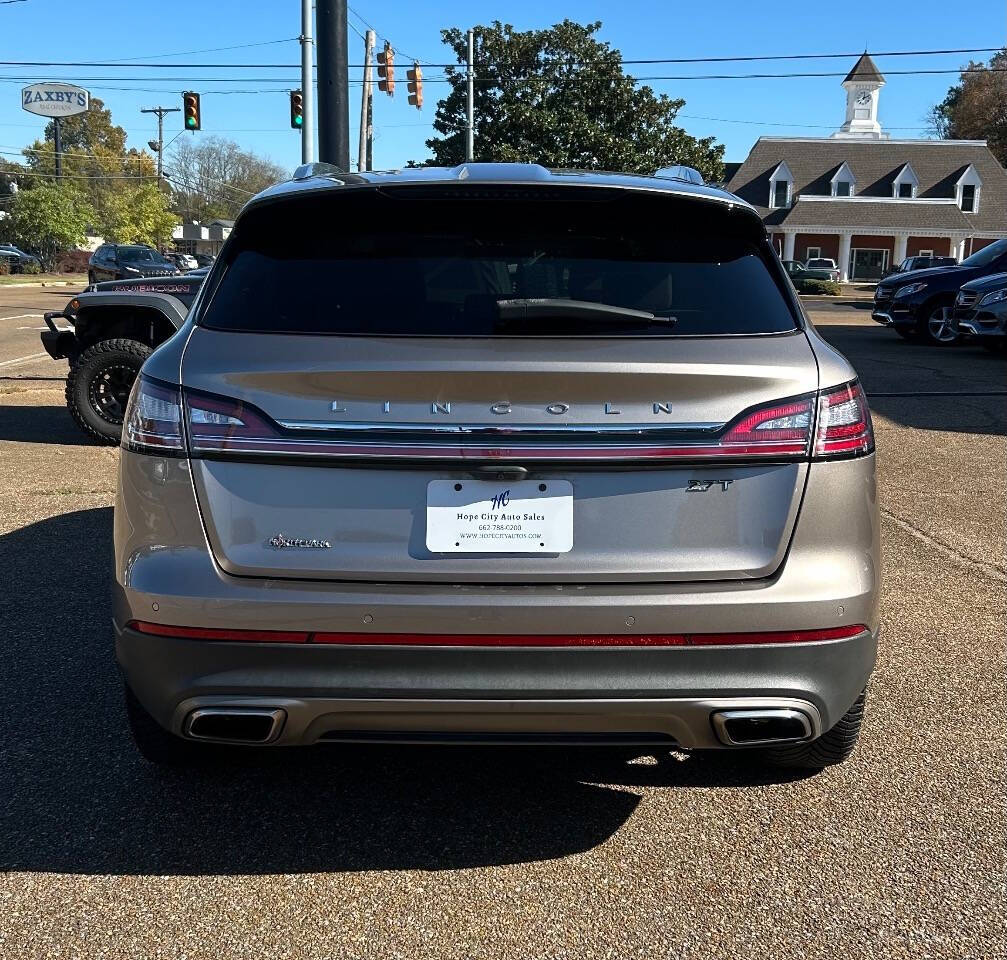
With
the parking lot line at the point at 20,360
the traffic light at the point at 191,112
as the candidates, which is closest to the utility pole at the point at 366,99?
the traffic light at the point at 191,112

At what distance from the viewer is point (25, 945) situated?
→ 8.34 ft

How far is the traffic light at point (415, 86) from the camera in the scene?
30.0m

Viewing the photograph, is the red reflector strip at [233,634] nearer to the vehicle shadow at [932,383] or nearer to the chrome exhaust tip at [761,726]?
the chrome exhaust tip at [761,726]

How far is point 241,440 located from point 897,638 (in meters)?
3.12

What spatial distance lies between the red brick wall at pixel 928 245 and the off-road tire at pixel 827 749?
218 feet

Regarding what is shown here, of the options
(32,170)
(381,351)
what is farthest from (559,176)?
(32,170)

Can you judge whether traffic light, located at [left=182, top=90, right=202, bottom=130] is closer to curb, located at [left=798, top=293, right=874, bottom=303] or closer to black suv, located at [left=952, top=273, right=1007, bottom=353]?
black suv, located at [left=952, top=273, right=1007, bottom=353]

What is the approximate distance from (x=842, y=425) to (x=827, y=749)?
1.04 meters

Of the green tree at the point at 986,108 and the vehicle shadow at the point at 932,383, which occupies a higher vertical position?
the green tree at the point at 986,108

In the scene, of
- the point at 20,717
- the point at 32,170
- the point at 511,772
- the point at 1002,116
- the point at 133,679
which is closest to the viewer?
the point at 133,679

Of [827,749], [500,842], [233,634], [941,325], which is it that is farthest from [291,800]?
[941,325]

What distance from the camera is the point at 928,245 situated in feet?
212

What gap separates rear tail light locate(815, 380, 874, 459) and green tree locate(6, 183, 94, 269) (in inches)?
2837

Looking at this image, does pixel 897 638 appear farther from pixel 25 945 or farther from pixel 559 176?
pixel 25 945
